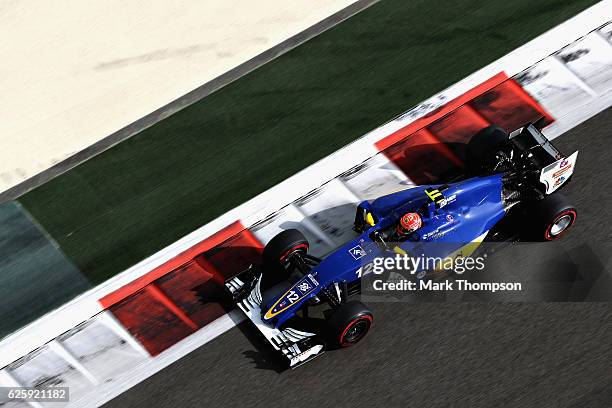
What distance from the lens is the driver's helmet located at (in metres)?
12.9

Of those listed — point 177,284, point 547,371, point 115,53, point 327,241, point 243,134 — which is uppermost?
point 115,53

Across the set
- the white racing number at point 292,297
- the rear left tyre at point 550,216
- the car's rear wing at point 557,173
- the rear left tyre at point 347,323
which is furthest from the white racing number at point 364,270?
the car's rear wing at point 557,173

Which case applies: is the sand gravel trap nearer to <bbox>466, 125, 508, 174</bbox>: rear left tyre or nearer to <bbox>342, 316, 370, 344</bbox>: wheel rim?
<bbox>466, 125, 508, 174</bbox>: rear left tyre

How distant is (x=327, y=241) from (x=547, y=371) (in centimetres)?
362

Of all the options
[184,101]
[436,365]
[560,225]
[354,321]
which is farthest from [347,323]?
→ [184,101]

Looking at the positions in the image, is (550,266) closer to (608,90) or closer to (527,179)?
(527,179)

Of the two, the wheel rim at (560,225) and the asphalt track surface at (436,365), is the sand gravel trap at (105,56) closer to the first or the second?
the asphalt track surface at (436,365)

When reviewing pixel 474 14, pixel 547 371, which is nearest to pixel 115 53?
pixel 474 14

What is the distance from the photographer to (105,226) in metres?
14.8

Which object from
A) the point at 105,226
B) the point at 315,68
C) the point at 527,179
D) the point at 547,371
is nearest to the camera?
the point at 547,371

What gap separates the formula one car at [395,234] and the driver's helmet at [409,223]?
1cm

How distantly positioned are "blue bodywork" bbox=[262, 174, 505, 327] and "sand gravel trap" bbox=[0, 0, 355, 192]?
480 centimetres

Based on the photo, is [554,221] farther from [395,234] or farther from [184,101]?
[184,101]

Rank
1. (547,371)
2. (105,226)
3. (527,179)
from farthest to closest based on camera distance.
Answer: (105,226) → (527,179) → (547,371)
